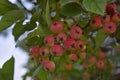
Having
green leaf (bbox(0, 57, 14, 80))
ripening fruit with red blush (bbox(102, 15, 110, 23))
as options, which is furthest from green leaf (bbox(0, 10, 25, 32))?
ripening fruit with red blush (bbox(102, 15, 110, 23))

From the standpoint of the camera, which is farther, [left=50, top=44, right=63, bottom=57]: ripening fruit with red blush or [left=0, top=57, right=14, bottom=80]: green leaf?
[left=0, top=57, right=14, bottom=80]: green leaf

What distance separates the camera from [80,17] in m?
1.07

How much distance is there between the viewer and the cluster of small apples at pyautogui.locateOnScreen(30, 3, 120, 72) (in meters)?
0.97

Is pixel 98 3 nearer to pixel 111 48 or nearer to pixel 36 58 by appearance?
pixel 36 58

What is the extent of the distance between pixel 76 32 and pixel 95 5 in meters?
0.10

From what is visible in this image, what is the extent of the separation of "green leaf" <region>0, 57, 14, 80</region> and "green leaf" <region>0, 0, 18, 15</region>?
0.52 ft

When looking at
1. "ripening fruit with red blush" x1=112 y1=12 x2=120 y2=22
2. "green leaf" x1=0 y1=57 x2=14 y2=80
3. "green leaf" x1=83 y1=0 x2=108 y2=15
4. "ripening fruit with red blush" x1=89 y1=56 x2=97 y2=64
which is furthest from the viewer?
"ripening fruit with red blush" x1=89 y1=56 x2=97 y2=64

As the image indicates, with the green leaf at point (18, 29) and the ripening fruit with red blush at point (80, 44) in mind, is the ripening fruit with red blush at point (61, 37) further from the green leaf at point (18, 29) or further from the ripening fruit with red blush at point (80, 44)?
the green leaf at point (18, 29)

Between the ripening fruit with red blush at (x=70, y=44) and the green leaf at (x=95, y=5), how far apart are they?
107mm

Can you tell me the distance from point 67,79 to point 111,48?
0.76 ft

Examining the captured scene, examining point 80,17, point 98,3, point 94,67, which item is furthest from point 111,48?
point 98,3

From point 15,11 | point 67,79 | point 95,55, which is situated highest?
point 15,11

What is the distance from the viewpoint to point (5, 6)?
1121 mm

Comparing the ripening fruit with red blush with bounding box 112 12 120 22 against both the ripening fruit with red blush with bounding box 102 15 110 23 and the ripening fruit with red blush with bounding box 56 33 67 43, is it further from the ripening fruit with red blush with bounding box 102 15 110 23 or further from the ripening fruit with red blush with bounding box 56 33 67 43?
the ripening fruit with red blush with bounding box 56 33 67 43
